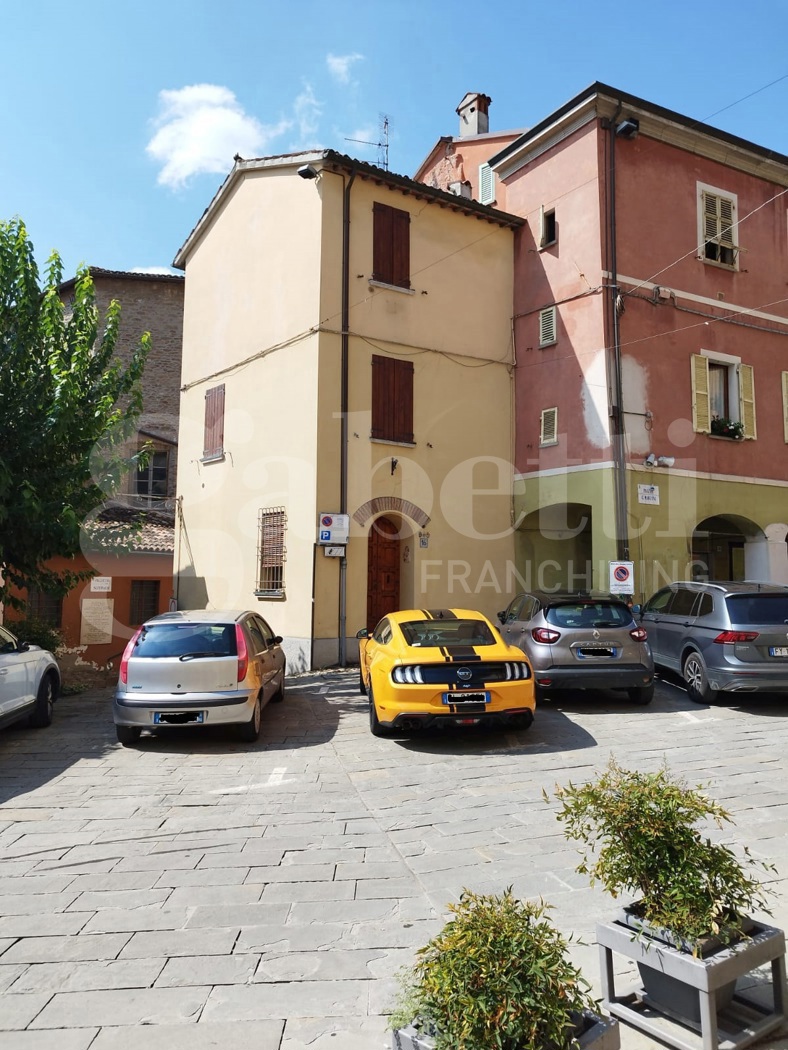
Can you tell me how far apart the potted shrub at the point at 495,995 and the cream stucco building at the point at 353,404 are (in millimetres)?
11838

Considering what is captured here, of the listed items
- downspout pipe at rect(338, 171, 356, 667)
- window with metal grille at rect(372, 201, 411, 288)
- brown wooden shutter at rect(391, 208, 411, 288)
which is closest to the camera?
downspout pipe at rect(338, 171, 356, 667)

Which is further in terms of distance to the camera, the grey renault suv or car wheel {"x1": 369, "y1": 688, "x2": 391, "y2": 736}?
the grey renault suv

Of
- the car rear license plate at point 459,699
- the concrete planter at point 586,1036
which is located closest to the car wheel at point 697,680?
the car rear license plate at point 459,699

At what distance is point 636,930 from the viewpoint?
297 centimetres

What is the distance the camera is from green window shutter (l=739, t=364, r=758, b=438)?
54.3ft

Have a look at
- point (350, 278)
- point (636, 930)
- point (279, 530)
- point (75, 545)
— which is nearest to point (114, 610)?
point (279, 530)

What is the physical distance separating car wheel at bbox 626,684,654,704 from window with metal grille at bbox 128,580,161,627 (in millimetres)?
15063

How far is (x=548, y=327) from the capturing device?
1633cm

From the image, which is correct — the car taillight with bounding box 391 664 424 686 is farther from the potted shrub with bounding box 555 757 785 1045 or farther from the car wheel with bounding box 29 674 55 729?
the potted shrub with bounding box 555 757 785 1045

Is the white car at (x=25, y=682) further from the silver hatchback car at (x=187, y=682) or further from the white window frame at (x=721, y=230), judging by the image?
the white window frame at (x=721, y=230)

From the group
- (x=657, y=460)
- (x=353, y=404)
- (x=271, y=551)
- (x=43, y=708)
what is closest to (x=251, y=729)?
(x=43, y=708)

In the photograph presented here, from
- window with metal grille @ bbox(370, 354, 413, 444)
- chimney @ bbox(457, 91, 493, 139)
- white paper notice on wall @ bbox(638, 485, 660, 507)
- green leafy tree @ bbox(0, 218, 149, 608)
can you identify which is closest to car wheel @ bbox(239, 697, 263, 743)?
green leafy tree @ bbox(0, 218, 149, 608)

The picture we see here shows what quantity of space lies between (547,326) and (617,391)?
7.99 ft

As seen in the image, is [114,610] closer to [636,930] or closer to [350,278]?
[350,278]
